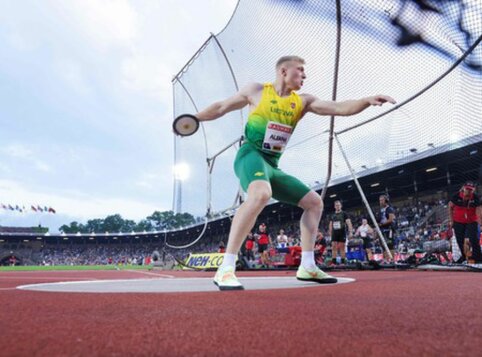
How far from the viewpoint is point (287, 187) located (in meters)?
3.09

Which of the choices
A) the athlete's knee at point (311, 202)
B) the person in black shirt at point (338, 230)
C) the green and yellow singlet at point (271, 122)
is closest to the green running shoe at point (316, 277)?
the athlete's knee at point (311, 202)

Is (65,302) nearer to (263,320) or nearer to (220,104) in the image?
(263,320)


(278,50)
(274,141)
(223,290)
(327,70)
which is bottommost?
(223,290)

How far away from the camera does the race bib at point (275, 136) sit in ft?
9.61

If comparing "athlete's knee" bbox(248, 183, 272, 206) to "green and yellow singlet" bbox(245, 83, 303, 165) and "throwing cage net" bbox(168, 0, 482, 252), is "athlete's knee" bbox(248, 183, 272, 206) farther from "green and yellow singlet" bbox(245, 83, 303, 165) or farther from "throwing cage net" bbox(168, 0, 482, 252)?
"throwing cage net" bbox(168, 0, 482, 252)

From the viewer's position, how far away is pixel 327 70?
21.2 ft

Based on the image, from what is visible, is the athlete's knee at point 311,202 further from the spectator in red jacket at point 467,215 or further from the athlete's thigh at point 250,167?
the spectator in red jacket at point 467,215

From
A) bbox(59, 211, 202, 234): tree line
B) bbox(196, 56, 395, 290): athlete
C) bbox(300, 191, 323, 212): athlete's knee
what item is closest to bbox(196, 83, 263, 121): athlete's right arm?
bbox(196, 56, 395, 290): athlete

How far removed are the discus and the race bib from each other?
1.70 ft

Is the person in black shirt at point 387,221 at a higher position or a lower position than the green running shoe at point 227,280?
higher

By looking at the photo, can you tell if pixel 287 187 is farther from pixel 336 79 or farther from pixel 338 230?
pixel 338 230

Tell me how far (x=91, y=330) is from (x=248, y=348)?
48cm

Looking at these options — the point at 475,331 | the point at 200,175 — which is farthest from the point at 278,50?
the point at 475,331

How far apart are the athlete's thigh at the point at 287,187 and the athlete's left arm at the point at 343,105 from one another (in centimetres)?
56
